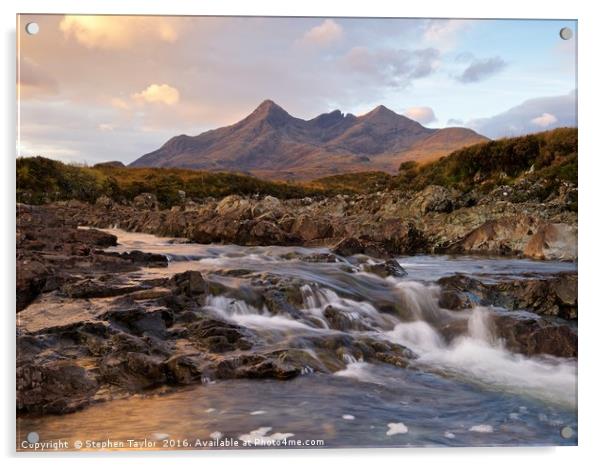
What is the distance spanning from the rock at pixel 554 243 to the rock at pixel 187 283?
392 cm

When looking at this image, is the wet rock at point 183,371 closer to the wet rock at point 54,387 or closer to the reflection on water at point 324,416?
the reflection on water at point 324,416

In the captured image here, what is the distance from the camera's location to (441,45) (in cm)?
604

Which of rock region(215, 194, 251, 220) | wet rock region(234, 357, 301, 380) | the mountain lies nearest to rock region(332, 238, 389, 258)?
the mountain

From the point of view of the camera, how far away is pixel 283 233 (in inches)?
279

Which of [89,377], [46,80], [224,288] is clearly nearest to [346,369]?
[224,288]

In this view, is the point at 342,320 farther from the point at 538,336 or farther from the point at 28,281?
the point at 28,281

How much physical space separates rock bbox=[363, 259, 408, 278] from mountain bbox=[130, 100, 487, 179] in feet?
4.54

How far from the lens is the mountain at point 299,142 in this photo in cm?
623

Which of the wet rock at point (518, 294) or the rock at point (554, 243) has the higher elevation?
the rock at point (554, 243)

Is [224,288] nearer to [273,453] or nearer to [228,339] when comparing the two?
[228,339]

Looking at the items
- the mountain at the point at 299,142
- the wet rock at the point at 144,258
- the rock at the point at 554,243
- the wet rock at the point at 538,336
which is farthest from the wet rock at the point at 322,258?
the rock at the point at 554,243

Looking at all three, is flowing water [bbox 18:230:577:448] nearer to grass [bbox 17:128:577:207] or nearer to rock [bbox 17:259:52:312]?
grass [bbox 17:128:577:207]

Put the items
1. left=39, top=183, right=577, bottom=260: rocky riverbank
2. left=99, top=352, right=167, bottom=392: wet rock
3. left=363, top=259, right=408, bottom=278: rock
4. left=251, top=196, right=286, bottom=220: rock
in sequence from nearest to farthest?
left=99, top=352, right=167, bottom=392: wet rock
left=39, top=183, right=577, bottom=260: rocky riverbank
left=251, top=196, right=286, bottom=220: rock
left=363, top=259, right=408, bottom=278: rock

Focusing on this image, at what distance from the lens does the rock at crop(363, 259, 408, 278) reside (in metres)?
7.12
